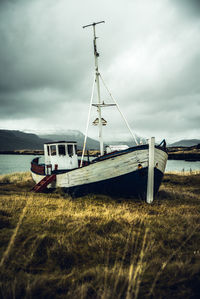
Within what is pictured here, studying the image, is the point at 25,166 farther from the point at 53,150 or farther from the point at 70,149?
the point at 70,149

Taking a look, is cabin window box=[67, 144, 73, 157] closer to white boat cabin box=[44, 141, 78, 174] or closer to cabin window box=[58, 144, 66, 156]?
white boat cabin box=[44, 141, 78, 174]

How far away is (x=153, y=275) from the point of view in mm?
2764

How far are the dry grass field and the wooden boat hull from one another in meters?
2.33

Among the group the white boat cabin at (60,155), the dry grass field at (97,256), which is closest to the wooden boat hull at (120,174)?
the dry grass field at (97,256)

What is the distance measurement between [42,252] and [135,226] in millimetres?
2780

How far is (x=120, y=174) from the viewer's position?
26.1 feet

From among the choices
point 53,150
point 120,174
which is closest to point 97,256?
point 120,174

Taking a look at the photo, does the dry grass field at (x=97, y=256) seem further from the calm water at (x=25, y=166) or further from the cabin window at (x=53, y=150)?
the calm water at (x=25, y=166)

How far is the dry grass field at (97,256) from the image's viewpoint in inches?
95.9

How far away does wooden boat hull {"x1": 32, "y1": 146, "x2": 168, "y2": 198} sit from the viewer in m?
7.75

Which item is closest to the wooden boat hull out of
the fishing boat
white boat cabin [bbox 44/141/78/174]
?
the fishing boat

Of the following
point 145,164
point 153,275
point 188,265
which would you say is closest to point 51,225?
point 153,275

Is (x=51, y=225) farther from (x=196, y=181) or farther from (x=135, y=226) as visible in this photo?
(x=196, y=181)

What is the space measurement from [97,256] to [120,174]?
4.83m
